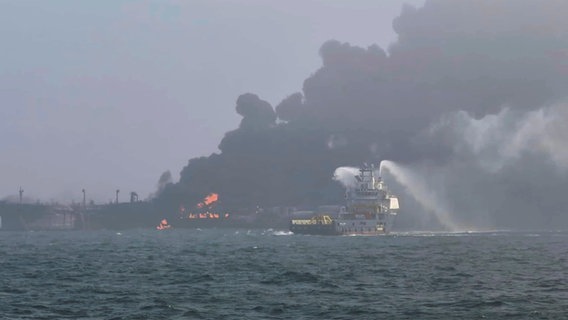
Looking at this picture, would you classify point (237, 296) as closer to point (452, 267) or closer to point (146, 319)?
point (146, 319)

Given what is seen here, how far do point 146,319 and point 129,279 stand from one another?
3428cm

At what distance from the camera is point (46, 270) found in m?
114

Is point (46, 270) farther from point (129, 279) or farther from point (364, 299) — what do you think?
point (364, 299)

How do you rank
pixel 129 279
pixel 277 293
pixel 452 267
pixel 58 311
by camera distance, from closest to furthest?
1. pixel 58 311
2. pixel 277 293
3. pixel 129 279
4. pixel 452 267

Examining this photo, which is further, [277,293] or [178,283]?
[178,283]

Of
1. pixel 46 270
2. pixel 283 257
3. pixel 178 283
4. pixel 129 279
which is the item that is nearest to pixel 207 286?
pixel 178 283

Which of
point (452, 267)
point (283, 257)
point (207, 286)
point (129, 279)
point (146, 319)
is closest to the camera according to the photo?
point (146, 319)

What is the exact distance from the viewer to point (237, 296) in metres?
78.6

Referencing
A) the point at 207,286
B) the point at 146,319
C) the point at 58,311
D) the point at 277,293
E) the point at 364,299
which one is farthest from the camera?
the point at 207,286

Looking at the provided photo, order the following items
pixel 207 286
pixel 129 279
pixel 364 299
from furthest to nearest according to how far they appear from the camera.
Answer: pixel 129 279
pixel 207 286
pixel 364 299

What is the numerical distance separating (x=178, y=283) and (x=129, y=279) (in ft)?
26.6

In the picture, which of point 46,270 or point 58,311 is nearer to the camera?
point 58,311

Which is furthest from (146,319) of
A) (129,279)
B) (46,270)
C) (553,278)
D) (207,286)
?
(46,270)

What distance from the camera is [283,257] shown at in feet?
470
